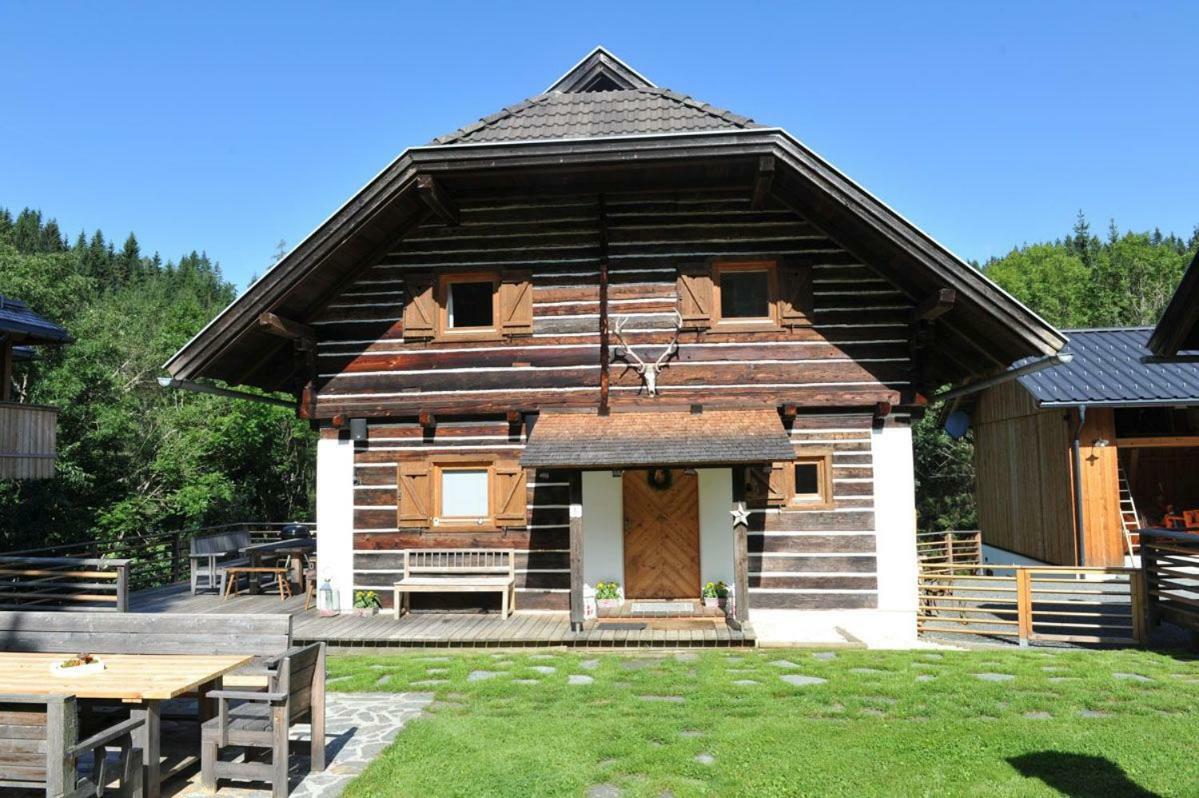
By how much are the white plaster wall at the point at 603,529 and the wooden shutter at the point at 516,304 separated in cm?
243

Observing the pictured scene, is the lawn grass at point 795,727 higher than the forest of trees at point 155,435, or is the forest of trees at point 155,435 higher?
the forest of trees at point 155,435

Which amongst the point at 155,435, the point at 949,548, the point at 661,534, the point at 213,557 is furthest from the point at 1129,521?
the point at 155,435

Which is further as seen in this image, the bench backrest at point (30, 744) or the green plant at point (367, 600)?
the green plant at point (367, 600)

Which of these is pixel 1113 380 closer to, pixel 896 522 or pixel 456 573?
pixel 896 522

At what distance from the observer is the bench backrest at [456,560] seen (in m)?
11.1

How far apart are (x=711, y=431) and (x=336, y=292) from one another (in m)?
6.02

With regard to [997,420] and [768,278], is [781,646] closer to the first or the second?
[768,278]

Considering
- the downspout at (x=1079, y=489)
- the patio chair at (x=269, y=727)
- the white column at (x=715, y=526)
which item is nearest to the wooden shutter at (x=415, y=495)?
the white column at (x=715, y=526)

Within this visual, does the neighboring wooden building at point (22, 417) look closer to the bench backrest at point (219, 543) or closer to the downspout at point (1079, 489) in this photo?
the bench backrest at point (219, 543)

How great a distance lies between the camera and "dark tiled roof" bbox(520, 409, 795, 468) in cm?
953

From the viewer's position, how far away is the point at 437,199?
35.3ft

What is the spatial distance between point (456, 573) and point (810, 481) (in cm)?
526

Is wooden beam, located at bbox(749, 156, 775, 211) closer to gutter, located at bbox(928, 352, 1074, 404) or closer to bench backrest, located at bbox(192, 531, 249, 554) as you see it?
gutter, located at bbox(928, 352, 1074, 404)

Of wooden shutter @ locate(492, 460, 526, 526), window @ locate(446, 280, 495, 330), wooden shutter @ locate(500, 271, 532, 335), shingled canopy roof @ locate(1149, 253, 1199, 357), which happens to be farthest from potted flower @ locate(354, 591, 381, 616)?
shingled canopy roof @ locate(1149, 253, 1199, 357)
